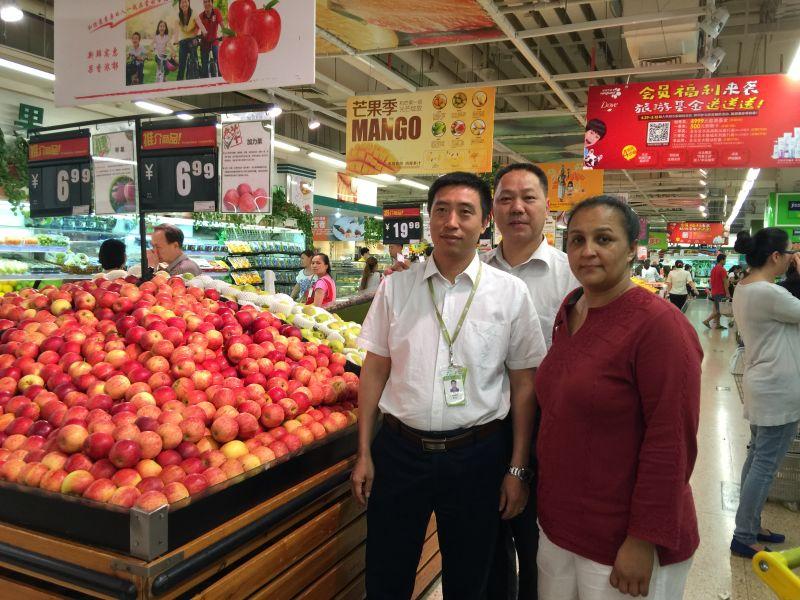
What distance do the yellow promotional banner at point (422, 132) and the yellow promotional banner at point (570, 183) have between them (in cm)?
529

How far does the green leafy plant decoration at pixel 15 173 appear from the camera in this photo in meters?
7.23

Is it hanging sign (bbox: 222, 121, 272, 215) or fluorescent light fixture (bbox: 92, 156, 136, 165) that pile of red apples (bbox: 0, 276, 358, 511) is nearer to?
hanging sign (bbox: 222, 121, 272, 215)

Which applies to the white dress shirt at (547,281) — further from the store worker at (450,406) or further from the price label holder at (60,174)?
the price label holder at (60,174)

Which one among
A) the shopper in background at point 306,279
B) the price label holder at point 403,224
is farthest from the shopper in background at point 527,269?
the price label holder at point 403,224

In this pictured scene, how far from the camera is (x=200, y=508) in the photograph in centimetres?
185

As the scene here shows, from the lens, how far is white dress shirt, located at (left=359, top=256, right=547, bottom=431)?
6.66ft

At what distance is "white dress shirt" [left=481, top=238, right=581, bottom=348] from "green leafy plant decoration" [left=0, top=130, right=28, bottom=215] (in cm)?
723

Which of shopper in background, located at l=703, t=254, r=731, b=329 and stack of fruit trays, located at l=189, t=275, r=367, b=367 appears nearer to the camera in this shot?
stack of fruit trays, located at l=189, t=275, r=367, b=367

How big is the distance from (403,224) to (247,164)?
6.60m

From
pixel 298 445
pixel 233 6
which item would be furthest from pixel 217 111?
pixel 298 445

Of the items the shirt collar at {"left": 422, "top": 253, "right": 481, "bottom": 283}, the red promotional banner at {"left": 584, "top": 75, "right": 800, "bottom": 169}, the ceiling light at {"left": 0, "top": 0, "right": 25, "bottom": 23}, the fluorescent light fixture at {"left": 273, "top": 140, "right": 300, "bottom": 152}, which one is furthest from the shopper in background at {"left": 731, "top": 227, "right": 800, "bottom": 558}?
the fluorescent light fixture at {"left": 273, "top": 140, "right": 300, "bottom": 152}

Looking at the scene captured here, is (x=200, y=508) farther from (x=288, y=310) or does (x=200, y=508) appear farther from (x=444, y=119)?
(x=444, y=119)

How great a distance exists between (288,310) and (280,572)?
81.6 inches

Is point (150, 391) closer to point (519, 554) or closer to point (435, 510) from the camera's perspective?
point (435, 510)
